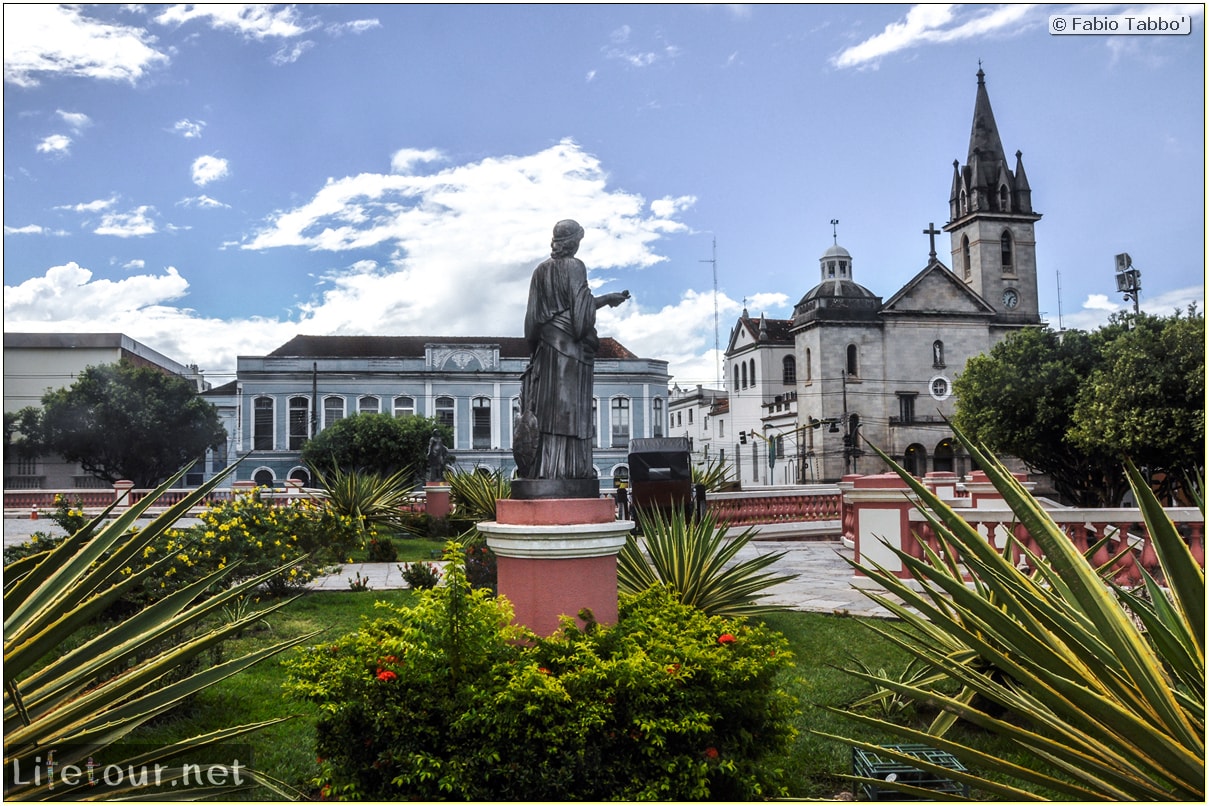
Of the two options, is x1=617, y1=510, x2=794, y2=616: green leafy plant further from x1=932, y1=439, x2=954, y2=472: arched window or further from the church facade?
x1=932, y1=439, x2=954, y2=472: arched window

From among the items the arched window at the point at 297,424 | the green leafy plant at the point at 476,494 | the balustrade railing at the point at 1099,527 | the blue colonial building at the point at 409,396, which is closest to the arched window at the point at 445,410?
the blue colonial building at the point at 409,396

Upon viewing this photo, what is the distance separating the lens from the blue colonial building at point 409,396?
41156 mm

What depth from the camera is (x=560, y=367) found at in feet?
16.7

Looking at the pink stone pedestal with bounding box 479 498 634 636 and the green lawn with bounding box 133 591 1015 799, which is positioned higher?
the pink stone pedestal with bounding box 479 498 634 636

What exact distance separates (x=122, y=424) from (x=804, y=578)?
29640 millimetres

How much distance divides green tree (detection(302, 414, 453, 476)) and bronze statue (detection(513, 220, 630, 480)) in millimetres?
33003

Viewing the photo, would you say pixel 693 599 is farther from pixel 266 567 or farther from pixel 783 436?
pixel 783 436

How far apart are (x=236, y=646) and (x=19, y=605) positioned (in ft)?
15.4

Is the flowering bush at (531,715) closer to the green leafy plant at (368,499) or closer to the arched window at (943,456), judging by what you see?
the green leafy plant at (368,499)

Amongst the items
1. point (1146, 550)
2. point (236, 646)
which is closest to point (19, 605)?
point (236, 646)

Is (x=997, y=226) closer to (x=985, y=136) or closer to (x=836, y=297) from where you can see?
(x=985, y=136)

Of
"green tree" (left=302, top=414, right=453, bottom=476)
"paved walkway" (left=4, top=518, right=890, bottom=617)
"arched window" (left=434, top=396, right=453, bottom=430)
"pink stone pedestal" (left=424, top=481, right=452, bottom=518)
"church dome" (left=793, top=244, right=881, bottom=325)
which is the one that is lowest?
"paved walkway" (left=4, top=518, right=890, bottom=617)

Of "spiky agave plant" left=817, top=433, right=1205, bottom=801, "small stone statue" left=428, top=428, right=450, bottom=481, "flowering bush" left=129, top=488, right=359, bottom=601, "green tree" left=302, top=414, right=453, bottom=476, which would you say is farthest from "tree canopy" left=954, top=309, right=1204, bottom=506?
"green tree" left=302, top=414, right=453, bottom=476

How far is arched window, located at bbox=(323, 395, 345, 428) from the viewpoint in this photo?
136 feet
